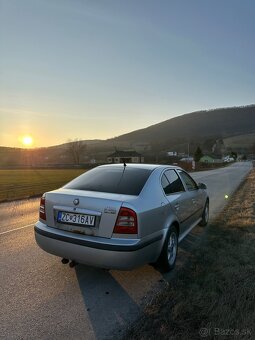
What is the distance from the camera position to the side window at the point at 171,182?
5.37 meters

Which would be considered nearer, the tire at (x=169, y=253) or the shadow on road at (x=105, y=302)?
the shadow on road at (x=105, y=302)

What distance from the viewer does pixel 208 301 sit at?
385 cm

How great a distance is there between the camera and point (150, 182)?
4945mm

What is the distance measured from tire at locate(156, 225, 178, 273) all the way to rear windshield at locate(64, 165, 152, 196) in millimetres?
888

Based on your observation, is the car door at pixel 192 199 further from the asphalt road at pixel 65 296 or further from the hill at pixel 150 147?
the hill at pixel 150 147

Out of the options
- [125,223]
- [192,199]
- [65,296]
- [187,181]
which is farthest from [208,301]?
[187,181]

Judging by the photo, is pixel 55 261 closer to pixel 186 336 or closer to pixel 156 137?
pixel 186 336

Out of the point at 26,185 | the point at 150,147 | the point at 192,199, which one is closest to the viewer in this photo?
the point at 192,199

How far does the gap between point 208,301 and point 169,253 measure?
1299mm

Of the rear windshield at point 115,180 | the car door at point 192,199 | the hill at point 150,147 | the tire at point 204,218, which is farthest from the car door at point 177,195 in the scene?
the hill at point 150,147

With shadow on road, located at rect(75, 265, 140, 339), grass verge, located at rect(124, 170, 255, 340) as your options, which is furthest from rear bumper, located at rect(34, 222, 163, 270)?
grass verge, located at rect(124, 170, 255, 340)

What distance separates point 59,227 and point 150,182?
148 centimetres

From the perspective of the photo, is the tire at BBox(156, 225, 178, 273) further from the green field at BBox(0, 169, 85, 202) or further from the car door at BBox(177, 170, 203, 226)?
the green field at BBox(0, 169, 85, 202)

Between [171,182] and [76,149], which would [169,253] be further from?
[76,149]
